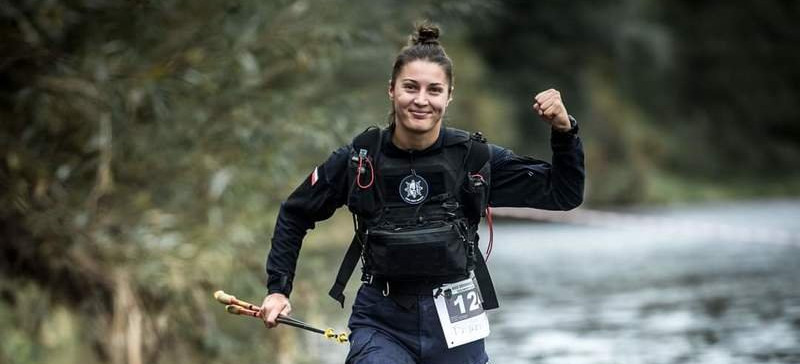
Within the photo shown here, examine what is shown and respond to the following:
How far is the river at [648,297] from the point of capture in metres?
10.6

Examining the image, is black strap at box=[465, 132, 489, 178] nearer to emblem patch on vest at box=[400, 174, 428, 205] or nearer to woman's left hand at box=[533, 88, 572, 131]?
emblem patch on vest at box=[400, 174, 428, 205]

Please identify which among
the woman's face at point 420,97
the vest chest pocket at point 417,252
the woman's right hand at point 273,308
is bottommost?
the woman's right hand at point 273,308

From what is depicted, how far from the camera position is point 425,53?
16.8ft

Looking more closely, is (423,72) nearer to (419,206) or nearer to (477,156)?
(477,156)

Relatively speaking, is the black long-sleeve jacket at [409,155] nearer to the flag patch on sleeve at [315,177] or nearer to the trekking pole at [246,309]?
the flag patch on sleeve at [315,177]

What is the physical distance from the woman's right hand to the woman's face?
2.54ft

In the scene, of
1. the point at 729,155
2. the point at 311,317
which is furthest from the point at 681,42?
the point at 311,317

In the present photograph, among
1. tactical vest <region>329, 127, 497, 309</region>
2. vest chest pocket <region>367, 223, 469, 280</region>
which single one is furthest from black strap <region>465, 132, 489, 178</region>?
vest chest pocket <region>367, 223, 469, 280</region>

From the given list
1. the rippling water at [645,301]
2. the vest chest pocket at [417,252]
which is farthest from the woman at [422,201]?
the rippling water at [645,301]

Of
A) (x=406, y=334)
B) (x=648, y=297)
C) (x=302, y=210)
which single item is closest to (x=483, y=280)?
(x=406, y=334)

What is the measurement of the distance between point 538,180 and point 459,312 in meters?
0.58

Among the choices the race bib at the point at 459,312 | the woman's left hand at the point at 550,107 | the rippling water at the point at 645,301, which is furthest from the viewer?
the rippling water at the point at 645,301

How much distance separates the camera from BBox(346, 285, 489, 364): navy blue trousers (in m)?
5.06

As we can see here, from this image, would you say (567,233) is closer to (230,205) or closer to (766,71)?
(230,205)
